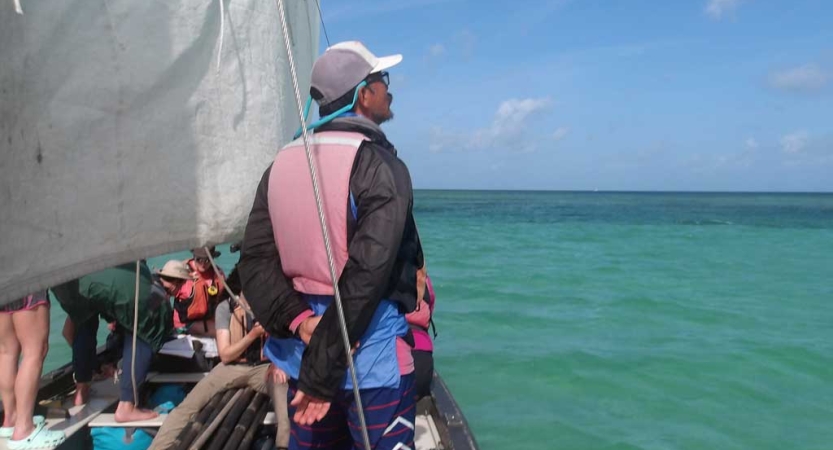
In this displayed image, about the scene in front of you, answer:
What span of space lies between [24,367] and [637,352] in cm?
815

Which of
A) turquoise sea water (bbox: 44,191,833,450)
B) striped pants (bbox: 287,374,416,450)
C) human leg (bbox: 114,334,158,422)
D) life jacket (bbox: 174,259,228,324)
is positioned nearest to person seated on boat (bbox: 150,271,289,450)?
human leg (bbox: 114,334,158,422)

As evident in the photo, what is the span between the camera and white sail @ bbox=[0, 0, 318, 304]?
4.72 ft

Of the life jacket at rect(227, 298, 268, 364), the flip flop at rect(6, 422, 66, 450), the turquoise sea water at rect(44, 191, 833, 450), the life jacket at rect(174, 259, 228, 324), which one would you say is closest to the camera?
the flip flop at rect(6, 422, 66, 450)

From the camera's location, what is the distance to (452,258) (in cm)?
2150

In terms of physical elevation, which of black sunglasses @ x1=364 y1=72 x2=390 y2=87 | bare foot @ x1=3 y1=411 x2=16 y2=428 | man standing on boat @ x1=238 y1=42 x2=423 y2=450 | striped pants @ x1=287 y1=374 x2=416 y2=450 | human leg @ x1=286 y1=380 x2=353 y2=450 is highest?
black sunglasses @ x1=364 y1=72 x2=390 y2=87

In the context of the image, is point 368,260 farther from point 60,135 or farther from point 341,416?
point 60,135

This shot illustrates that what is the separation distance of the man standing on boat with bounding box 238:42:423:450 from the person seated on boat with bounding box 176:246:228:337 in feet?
11.3

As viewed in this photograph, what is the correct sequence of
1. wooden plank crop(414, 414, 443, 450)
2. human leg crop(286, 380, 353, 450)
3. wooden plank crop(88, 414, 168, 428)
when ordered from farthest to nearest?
1. wooden plank crop(88, 414, 168, 428)
2. wooden plank crop(414, 414, 443, 450)
3. human leg crop(286, 380, 353, 450)

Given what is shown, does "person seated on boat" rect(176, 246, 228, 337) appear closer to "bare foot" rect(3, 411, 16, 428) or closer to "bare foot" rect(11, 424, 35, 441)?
"bare foot" rect(3, 411, 16, 428)

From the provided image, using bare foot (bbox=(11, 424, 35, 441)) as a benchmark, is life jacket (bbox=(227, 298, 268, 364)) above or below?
above

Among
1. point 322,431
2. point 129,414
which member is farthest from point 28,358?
point 322,431

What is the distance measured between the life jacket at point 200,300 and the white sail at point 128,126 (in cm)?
319

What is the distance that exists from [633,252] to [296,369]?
24101 millimetres

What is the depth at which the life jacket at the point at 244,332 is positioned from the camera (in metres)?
4.29
